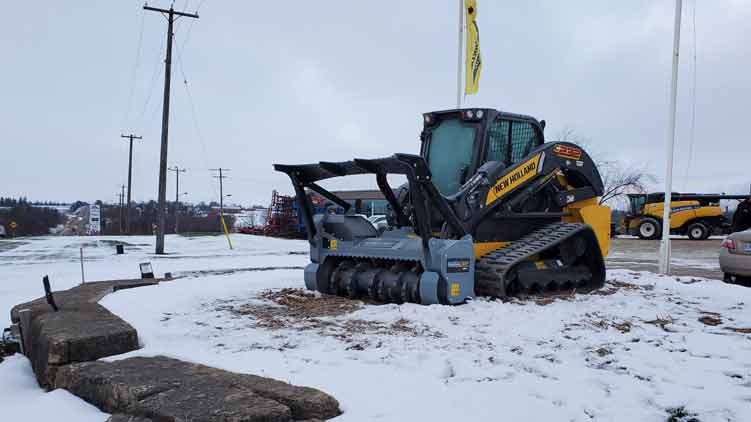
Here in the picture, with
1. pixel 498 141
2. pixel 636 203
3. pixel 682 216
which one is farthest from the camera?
pixel 636 203

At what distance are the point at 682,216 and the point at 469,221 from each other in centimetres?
2598

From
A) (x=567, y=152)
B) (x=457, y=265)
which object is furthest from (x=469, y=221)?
(x=567, y=152)

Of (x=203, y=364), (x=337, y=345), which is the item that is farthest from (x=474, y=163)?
(x=203, y=364)

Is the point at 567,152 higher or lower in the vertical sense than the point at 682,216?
higher

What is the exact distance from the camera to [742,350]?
4961 millimetres

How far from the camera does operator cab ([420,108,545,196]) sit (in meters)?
8.38

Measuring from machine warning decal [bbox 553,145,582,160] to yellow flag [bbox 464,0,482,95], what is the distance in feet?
21.2

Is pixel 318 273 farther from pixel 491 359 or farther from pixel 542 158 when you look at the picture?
pixel 491 359

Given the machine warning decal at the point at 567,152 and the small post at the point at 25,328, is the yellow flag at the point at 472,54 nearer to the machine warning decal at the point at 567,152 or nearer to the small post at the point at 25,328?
the machine warning decal at the point at 567,152

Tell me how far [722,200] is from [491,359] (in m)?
31.7

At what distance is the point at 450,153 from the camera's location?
8742mm

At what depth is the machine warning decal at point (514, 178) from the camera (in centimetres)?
791

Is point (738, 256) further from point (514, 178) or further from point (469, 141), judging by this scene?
point (469, 141)

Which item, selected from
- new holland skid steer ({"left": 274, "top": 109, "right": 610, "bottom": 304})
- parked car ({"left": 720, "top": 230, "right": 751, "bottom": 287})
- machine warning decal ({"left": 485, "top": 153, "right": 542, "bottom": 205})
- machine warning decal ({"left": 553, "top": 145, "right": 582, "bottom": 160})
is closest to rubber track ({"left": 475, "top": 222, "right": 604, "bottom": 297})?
new holland skid steer ({"left": 274, "top": 109, "right": 610, "bottom": 304})
